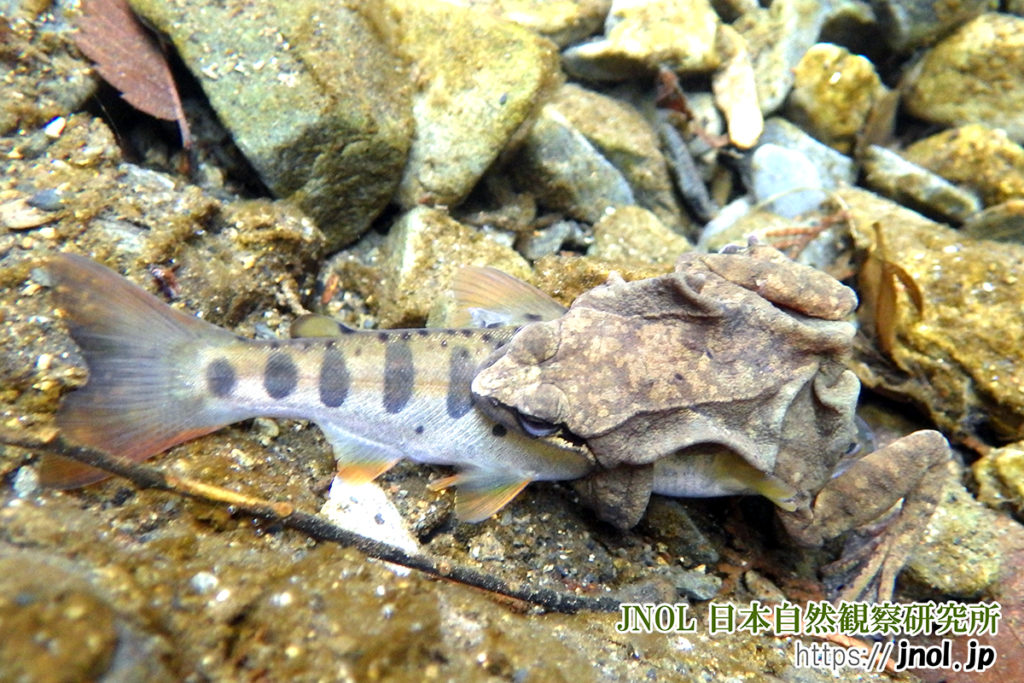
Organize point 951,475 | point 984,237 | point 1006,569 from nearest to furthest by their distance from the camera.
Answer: point 1006,569, point 951,475, point 984,237

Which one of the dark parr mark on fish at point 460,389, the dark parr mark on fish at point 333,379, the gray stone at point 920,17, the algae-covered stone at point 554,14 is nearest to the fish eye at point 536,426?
the dark parr mark on fish at point 460,389

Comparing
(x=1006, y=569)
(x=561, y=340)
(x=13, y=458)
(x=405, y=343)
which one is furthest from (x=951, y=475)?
(x=13, y=458)

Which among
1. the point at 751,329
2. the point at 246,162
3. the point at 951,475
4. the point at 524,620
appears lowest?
the point at 951,475

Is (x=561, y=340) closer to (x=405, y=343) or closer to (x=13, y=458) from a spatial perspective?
(x=405, y=343)

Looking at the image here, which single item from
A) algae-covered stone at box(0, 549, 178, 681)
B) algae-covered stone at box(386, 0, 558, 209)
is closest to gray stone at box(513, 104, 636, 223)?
algae-covered stone at box(386, 0, 558, 209)

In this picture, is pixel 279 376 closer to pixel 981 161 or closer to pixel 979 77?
pixel 981 161

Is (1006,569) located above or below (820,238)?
below
